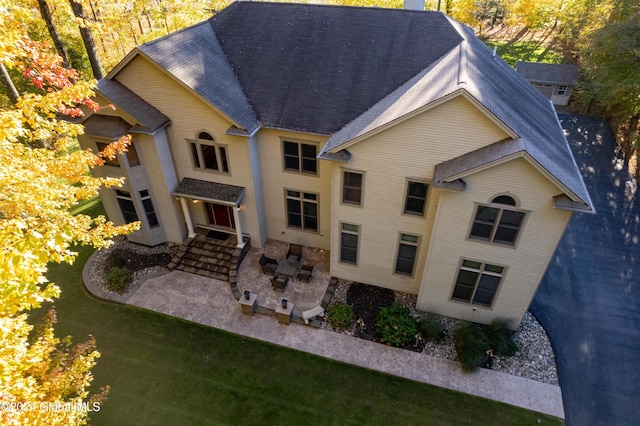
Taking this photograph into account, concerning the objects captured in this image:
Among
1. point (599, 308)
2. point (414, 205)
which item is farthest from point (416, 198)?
point (599, 308)

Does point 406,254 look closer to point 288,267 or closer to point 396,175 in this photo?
point 396,175

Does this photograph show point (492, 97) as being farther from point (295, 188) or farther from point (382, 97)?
point (295, 188)

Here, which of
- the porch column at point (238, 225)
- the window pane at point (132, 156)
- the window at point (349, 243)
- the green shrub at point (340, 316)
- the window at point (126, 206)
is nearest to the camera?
the green shrub at point (340, 316)

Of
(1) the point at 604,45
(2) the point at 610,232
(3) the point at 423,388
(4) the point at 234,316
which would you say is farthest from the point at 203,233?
(1) the point at 604,45

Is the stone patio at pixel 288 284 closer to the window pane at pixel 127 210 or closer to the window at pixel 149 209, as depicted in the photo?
the window at pixel 149 209

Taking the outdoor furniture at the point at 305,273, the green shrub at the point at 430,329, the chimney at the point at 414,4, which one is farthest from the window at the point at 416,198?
the chimney at the point at 414,4

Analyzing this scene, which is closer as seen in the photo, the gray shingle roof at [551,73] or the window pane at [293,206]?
the window pane at [293,206]
